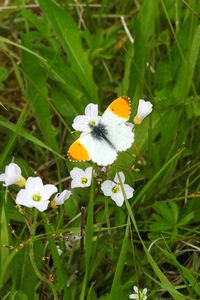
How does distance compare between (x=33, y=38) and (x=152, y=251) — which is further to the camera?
(x=33, y=38)

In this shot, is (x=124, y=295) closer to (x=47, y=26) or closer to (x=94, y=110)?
(x=94, y=110)

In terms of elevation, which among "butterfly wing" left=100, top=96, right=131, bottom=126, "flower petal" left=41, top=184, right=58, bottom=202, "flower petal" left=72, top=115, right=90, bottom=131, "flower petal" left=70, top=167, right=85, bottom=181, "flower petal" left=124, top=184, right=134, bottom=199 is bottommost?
"flower petal" left=124, top=184, right=134, bottom=199

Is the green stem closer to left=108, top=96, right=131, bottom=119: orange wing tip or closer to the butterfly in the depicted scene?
the butterfly

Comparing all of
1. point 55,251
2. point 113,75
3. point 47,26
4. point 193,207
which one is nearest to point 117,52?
point 113,75

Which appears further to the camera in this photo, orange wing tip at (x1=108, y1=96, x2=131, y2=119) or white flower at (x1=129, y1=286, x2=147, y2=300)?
white flower at (x1=129, y1=286, x2=147, y2=300)

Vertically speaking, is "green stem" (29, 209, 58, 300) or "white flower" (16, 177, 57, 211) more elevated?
"white flower" (16, 177, 57, 211)

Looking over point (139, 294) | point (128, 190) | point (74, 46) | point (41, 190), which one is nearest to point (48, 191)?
point (41, 190)

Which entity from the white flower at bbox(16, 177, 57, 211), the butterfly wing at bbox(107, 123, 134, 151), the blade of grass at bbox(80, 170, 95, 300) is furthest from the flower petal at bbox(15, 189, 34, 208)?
the butterfly wing at bbox(107, 123, 134, 151)
